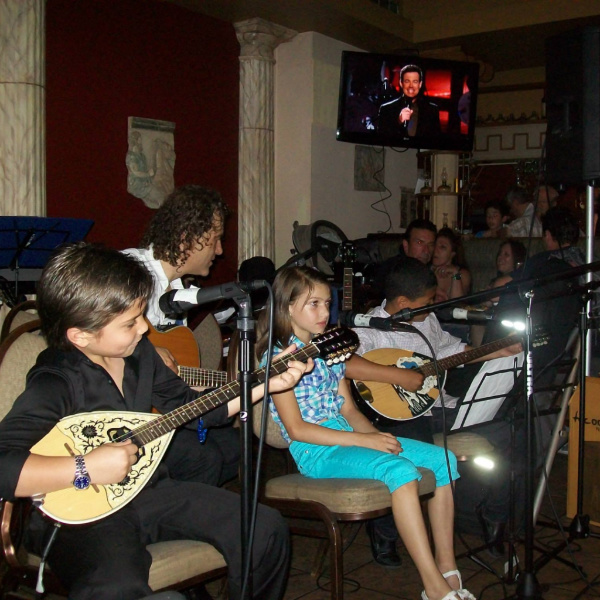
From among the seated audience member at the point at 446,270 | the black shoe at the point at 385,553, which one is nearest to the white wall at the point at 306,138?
the seated audience member at the point at 446,270

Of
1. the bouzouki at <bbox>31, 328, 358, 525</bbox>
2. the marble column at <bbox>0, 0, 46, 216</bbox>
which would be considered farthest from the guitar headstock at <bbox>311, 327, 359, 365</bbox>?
the marble column at <bbox>0, 0, 46, 216</bbox>

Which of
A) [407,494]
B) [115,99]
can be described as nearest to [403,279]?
[407,494]

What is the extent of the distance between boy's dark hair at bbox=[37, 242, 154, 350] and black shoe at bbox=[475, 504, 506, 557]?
1.91 metres

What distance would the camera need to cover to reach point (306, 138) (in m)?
7.36

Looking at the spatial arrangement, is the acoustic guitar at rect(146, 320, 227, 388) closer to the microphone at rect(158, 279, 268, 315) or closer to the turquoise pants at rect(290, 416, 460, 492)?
the turquoise pants at rect(290, 416, 460, 492)

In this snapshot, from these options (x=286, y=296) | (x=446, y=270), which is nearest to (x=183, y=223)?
(x=286, y=296)

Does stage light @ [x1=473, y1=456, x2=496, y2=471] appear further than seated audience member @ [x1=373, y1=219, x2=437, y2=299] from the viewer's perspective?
No

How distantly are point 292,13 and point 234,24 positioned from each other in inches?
24.3

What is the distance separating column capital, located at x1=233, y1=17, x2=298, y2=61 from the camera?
6.97 m

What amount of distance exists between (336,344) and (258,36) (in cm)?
559

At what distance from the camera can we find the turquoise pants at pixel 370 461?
2467 millimetres

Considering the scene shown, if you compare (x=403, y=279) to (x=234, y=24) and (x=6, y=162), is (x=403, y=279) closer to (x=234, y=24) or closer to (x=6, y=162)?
(x=6, y=162)

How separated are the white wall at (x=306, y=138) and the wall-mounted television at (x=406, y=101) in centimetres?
94

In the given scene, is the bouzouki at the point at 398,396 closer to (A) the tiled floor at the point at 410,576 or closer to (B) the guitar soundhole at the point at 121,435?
(A) the tiled floor at the point at 410,576
